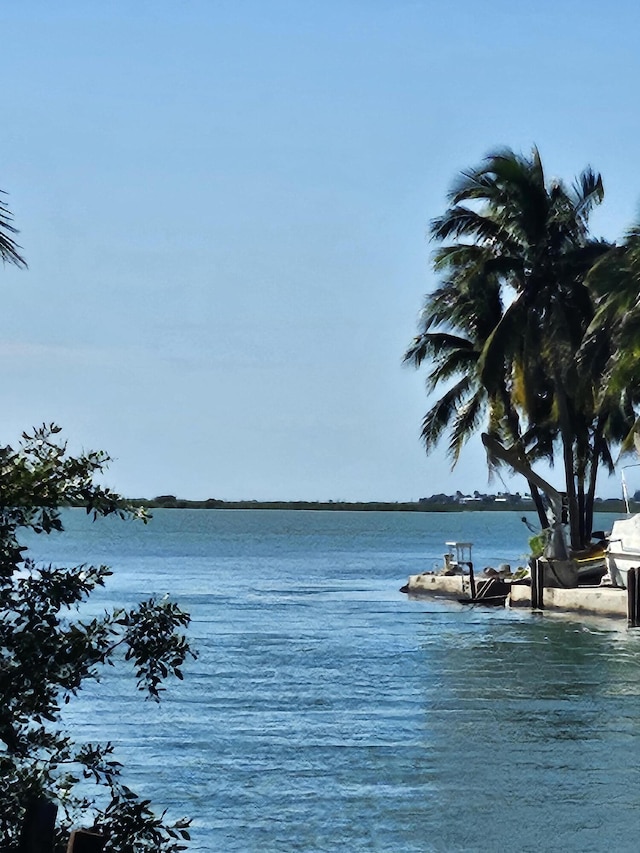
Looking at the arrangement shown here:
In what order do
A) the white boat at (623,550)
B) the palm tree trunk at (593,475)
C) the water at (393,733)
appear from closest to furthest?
the water at (393,733), the white boat at (623,550), the palm tree trunk at (593,475)

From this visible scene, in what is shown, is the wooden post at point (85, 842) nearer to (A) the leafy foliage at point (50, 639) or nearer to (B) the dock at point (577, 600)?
(A) the leafy foliage at point (50, 639)

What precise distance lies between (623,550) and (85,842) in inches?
1247

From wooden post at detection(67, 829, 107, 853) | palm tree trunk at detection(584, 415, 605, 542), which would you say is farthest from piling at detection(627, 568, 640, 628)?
wooden post at detection(67, 829, 107, 853)

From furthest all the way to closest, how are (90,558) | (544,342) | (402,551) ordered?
(402,551) < (90,558) < (544,342)

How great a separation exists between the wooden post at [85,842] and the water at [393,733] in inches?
307

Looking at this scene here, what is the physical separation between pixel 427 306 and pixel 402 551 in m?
59.2

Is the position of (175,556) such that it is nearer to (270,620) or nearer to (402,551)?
(402,551)

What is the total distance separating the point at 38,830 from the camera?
5266 millimetres

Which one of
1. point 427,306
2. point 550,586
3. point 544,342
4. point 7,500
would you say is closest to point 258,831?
point 7,500

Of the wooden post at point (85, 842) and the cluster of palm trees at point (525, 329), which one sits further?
the cluster of palm trees at point (525, 329)

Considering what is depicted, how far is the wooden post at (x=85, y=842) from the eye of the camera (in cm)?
530

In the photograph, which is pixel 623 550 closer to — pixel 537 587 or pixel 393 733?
pixel 537 587

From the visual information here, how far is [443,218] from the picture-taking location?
45.9m

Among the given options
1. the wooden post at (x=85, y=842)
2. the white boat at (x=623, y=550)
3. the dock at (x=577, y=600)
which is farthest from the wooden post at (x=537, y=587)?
the wooden post at (x=85, y=842)
